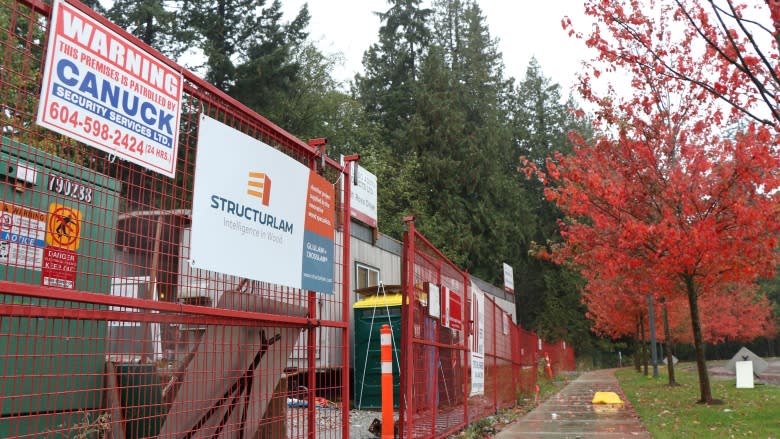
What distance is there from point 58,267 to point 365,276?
1208cm

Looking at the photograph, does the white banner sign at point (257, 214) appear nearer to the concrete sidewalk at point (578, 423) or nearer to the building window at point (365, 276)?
the concrete sidewalk at point (578, 423)

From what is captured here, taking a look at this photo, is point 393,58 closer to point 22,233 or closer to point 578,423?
point 578,423

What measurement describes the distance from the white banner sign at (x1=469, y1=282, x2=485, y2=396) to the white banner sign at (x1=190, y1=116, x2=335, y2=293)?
4.28 m

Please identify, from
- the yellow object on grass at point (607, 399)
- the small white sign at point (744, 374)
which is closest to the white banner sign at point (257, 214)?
the yellow object on grass at point (607, 399)

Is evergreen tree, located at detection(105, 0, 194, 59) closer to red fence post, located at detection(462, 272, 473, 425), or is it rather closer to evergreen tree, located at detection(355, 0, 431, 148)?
evergreen tree, located at detection(355, 0, 431, 148)

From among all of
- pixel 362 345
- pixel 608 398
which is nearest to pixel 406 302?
pixel 362 345

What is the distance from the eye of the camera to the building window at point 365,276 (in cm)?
1509

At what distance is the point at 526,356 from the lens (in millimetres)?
18656

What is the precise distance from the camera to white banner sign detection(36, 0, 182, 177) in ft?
10.0

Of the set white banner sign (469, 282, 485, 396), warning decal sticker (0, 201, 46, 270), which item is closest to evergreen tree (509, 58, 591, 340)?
white banner sign (469, 282, 485, 396)

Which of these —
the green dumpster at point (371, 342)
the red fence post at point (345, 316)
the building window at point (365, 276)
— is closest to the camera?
the red fence post at point (345, 316)

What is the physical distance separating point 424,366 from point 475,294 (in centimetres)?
241

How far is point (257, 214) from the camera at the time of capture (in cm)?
449

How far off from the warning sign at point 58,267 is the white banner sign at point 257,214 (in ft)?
2.31
